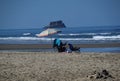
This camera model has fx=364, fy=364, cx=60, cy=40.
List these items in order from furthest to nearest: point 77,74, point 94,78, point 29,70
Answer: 1. point 29,70
2. point 77,74
3. point 94,78

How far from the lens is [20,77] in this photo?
12.5m

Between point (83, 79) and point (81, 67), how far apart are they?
9.84 ft

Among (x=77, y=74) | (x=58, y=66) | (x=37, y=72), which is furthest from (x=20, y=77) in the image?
(x=58, y=66)

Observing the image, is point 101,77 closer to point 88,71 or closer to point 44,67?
point 88,71

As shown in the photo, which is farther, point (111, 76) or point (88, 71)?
point (88, 71)

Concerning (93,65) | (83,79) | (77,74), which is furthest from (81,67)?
(83,79)

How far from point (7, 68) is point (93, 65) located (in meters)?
3.63

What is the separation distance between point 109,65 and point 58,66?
7.18 ft

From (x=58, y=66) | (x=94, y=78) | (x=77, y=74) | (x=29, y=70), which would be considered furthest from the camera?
(x=58, y=66)

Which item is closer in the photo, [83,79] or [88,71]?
[83,79]

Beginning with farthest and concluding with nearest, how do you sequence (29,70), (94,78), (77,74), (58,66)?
(58,66)
(29,70)
(77,74)
(94,78)

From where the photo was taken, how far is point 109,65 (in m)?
15.5

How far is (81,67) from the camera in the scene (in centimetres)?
1487

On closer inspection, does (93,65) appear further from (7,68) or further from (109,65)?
(7,68)
